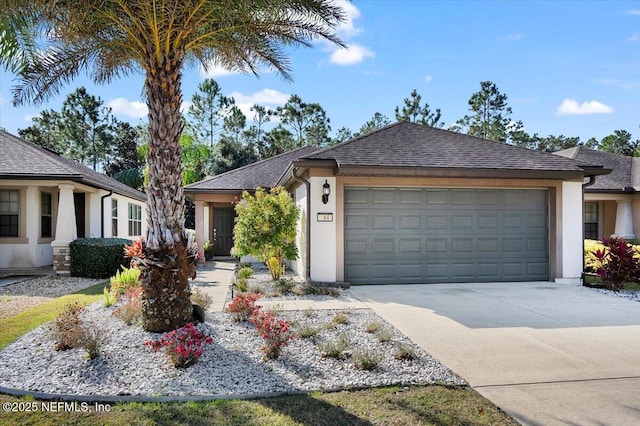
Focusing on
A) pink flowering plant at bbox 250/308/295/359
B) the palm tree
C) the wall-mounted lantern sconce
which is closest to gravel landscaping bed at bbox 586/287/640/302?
the wall-mounted lantern sconce

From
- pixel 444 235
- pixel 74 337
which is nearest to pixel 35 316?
pixel 74 337

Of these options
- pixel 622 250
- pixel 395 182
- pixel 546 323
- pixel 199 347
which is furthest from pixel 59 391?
pixel 622 250

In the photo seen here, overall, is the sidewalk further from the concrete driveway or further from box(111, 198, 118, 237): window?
box(111, 198, 118, 237): window

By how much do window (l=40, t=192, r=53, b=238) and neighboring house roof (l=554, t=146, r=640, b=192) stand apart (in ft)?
63.7

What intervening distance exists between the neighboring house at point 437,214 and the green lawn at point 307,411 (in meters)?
6.13

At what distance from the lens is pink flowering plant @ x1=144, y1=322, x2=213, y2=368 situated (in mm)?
4641

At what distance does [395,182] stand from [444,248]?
215 centimetres

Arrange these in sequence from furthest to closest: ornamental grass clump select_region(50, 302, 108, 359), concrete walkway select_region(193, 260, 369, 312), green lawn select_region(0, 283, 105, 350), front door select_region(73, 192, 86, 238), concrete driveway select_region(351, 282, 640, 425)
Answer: front door select_region(73, 192, 86, 238)
concrete walkway select_region(193, 260, 369, 312)
green lawn select_region(0, 283, 105, 350)
ornamental grass clump select_region(50, 302, 108, 359)
concrete driveway select_region(351, 282, 640, 425)

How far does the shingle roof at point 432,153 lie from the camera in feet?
33.8

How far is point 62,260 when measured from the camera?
12742 millimetres

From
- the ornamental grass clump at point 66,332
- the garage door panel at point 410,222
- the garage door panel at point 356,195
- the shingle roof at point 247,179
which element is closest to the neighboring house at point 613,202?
the garage door panel at point 410,222

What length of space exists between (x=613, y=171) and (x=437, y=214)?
13.0 m

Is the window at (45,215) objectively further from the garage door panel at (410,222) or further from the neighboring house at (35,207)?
the garage door panel at (410,222)

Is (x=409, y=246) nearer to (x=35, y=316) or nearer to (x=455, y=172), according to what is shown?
(x=455, y=172)
